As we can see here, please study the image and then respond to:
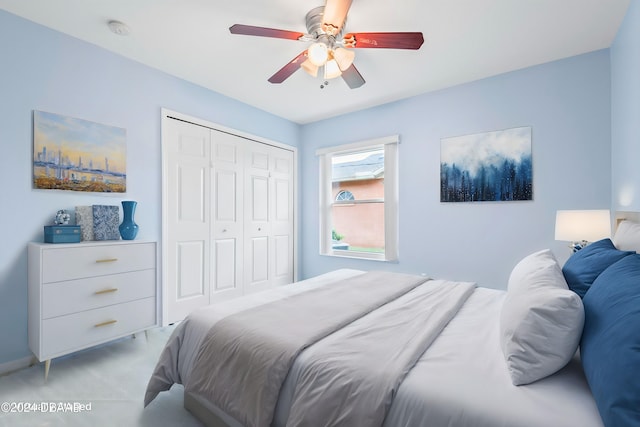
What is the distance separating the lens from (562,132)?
271 cm

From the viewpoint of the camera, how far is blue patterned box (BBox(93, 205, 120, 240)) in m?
2.41

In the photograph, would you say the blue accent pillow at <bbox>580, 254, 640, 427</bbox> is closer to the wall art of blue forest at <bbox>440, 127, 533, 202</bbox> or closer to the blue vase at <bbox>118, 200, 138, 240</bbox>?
the wall art of blue forest at <bbox>440, 127, 533, 202</bbox>

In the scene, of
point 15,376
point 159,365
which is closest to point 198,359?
point 159,365

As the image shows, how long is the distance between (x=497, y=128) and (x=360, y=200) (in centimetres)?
179

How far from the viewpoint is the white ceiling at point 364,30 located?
202 centimetres

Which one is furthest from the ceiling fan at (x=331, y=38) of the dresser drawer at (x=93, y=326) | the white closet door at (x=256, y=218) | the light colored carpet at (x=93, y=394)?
the light colored carpet at (x=93, y=394)

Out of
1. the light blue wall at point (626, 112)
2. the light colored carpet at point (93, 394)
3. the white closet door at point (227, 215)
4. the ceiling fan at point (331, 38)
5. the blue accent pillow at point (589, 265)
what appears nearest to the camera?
the blue accent pillow at point (589, 265)

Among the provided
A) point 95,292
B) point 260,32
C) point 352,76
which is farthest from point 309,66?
point 95,292

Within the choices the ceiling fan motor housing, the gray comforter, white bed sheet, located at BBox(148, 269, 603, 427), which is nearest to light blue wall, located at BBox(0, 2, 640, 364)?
the gray comforter

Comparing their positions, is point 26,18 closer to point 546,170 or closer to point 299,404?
point 299,404

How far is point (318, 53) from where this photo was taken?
2.00 metres

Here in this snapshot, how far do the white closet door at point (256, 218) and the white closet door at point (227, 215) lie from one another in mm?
96

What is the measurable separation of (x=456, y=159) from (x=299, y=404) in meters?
2.96

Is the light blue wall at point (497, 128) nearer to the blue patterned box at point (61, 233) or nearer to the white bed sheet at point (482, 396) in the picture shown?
the white bed sheet at point (482, 396)
